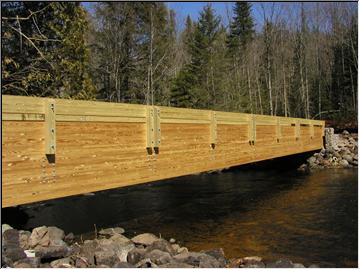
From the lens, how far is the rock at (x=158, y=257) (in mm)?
6918

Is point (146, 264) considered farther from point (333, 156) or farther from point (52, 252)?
point (333, 156)

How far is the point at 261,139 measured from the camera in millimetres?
16125

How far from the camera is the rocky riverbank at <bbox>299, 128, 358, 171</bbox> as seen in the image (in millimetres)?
24456

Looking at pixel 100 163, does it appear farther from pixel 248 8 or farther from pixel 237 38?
pixel 248 8

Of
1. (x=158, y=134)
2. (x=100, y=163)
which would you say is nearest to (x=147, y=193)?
(x=158, y=134)

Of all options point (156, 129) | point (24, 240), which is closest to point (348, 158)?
point (156, 129)

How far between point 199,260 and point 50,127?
3.05 m

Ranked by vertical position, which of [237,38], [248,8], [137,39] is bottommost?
[137,39]

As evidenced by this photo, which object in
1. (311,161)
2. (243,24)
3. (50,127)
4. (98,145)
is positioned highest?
(243,24)

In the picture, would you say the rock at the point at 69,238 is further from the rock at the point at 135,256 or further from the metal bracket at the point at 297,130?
the metal bracket at the point at 297,130

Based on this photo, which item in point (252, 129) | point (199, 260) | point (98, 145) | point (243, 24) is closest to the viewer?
point (199, 260)

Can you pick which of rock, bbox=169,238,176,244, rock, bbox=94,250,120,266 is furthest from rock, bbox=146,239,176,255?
rock, bbox=169,238,176,244

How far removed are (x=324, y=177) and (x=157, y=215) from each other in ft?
34.2

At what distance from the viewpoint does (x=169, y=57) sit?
38469 mm
